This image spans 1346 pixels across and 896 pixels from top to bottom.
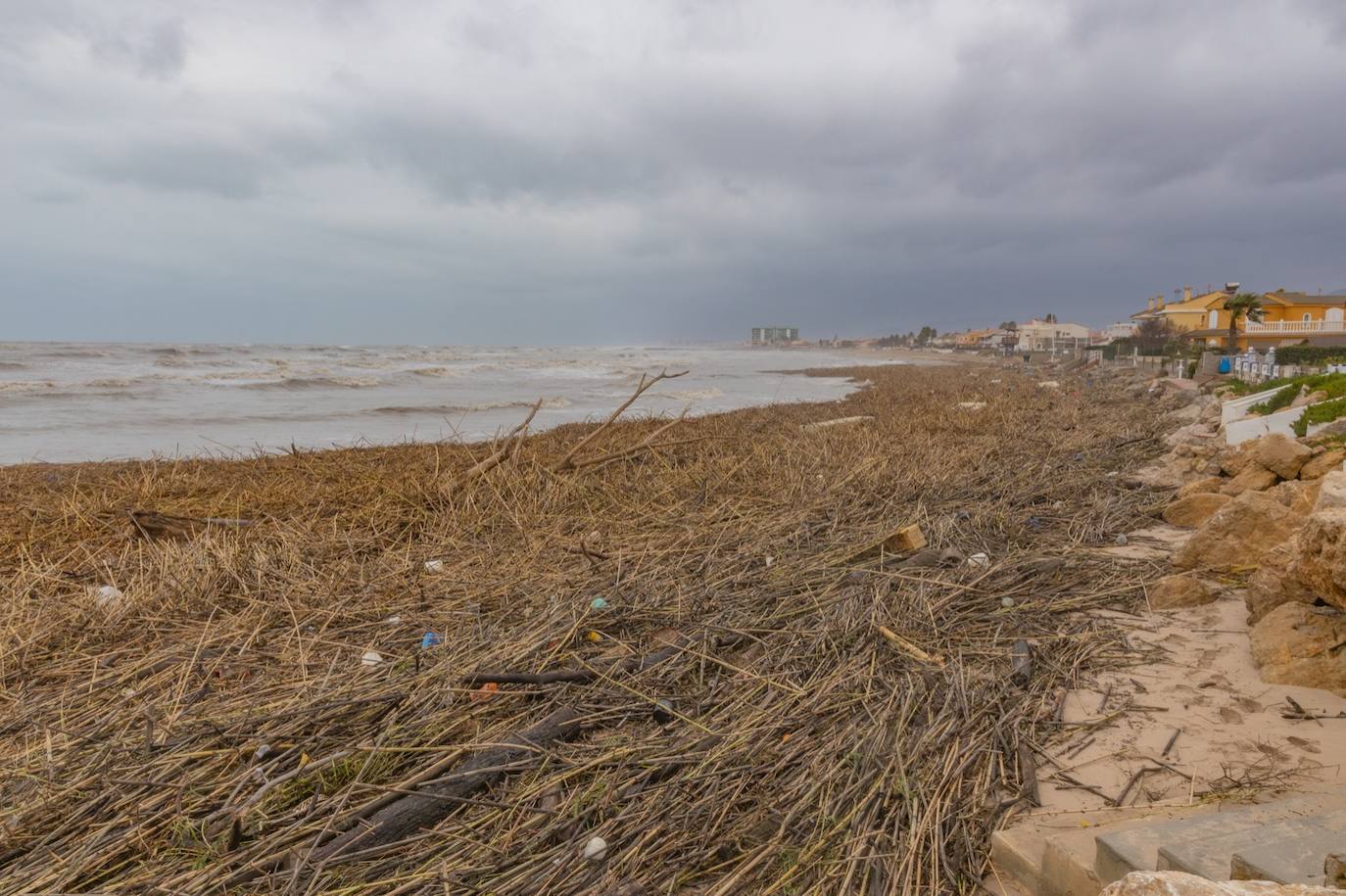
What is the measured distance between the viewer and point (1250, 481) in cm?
611

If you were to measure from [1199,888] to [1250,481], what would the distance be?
6194mm

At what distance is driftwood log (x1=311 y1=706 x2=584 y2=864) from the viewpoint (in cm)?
238

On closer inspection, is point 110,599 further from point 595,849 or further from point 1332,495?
point 1332,495

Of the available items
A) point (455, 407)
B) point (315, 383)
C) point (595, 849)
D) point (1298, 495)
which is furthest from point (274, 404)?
point (1298, 495)

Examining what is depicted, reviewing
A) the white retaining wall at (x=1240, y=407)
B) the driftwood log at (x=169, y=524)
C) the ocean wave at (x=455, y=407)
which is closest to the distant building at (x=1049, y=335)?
the ocean wave at (x=455, y=407)

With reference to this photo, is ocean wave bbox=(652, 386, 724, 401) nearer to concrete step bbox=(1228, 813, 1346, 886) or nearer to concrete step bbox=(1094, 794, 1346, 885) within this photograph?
concrete step bbox=(1094, 794, 1346, 885)

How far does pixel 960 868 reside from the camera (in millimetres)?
2320

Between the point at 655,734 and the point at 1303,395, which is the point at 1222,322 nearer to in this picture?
the point at 1303,395

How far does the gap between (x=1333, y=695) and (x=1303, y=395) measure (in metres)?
9.68

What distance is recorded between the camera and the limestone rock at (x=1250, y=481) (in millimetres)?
5992

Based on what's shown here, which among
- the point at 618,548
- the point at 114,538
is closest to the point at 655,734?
the point at 618,548

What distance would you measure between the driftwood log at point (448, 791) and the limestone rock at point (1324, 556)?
3354 mm

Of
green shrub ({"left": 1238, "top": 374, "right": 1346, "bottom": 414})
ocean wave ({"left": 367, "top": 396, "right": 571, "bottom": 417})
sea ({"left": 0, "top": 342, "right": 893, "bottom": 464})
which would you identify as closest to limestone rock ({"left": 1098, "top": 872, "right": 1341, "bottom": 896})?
sea ({"left": 0, "top": 342, "right": 893, "bottom": 464})

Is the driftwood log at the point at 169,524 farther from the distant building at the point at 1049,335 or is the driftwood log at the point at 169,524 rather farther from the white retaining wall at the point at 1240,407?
the distant building at the point at 1049,335
